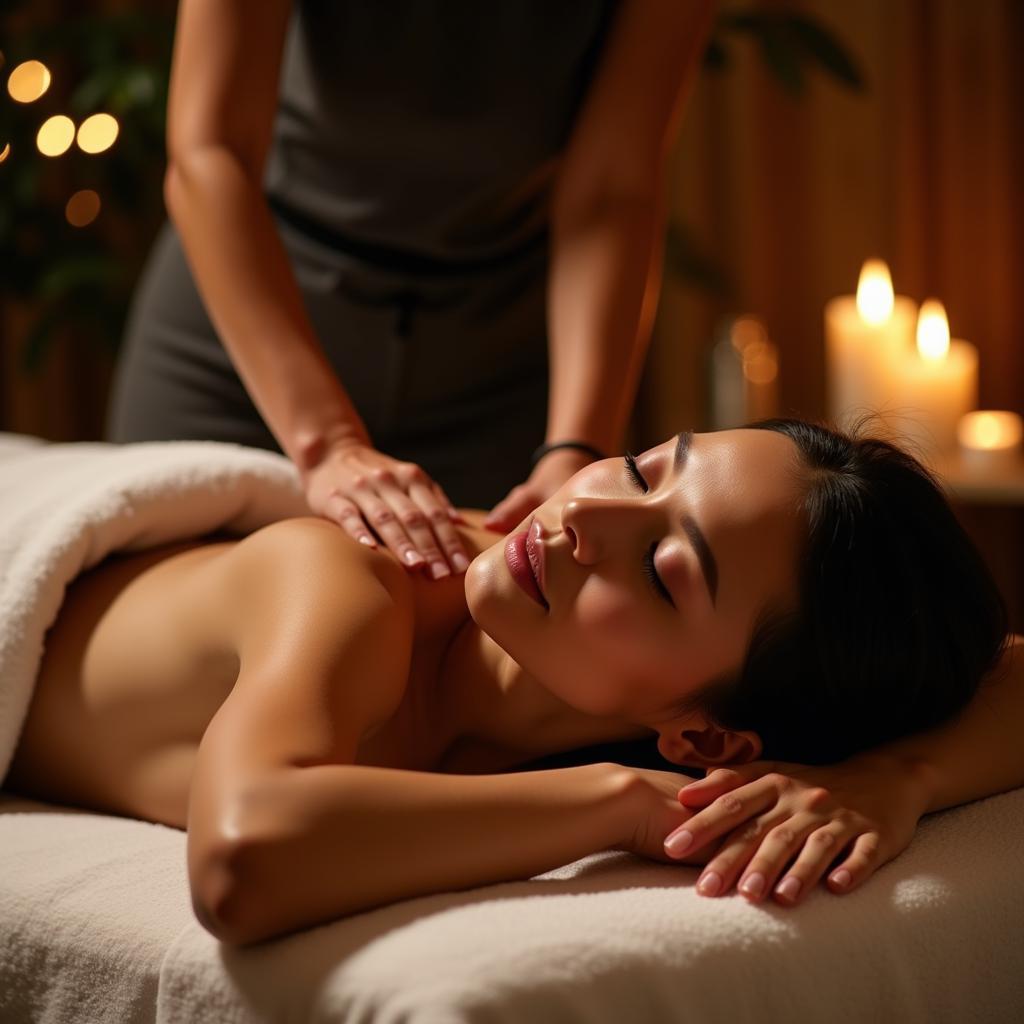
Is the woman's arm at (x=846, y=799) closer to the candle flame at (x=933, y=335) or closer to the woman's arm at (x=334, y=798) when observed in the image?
the woman's arm at (x=334, y=798)

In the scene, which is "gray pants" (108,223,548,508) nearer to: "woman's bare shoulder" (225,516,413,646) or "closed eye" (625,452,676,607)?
"woman's bare shoulder" (225,516,413,646)

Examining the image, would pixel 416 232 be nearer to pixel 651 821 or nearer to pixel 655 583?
pixel 655 583

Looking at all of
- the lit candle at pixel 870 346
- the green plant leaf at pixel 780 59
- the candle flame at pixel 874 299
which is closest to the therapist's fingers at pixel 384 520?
the green plant leaf at pixel 780 59

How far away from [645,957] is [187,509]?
0.73 m

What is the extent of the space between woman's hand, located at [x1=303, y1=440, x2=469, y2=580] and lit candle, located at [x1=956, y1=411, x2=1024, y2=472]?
1.74m

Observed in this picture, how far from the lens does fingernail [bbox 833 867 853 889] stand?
100 centimetres

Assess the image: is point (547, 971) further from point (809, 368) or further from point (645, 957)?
point (809, 368)

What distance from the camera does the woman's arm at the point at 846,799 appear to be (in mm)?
1008

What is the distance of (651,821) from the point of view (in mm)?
1064

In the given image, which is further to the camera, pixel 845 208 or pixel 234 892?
pixel 845 208

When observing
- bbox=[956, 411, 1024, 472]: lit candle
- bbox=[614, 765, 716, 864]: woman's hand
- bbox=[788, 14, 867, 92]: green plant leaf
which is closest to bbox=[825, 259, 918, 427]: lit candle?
bbox=[956, 411, 1024, 472]: lit candle

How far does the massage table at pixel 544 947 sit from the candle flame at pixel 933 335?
5.62 feet

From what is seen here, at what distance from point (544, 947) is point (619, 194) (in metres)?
1.09

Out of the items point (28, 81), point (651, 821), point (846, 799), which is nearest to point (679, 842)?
point (651, 821)
